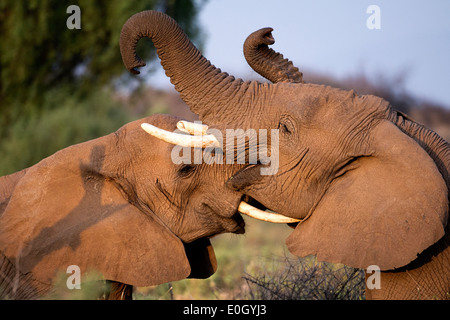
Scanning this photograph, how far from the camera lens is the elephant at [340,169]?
3555 millimetres

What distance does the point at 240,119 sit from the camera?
13.1ft

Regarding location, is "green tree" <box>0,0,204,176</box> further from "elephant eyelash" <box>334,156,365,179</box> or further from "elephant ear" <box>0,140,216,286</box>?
"elephant eyelash" <box>334,156,365,179</box>

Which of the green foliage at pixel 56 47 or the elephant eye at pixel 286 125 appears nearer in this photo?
the elephant eye at pixel 286 125

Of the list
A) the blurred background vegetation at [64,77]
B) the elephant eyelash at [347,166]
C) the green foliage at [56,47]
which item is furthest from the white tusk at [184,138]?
the green foliage at [56,47]

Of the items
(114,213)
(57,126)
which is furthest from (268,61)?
(57,126)

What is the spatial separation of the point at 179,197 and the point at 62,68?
1133cm

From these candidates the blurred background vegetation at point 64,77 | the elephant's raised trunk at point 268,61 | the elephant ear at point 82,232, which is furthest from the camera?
the blurred background vegetation at point 64,77

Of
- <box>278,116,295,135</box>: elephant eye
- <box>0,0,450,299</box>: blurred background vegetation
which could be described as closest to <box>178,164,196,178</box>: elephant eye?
<box>278,116,295,135</box>: elephant eye

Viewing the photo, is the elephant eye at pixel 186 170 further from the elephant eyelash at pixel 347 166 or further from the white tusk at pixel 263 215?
the elephant eyelash at pixel 347 166

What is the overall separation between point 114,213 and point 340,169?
54.7 inches

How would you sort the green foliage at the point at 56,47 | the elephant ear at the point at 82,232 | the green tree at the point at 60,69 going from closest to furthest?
the elephant ear at the point at 82,232 → the green tree at the point at 60,69 → the green foliage at the point at 56,47

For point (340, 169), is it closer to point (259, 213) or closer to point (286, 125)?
point (286, 125)

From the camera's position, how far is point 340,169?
3883 mm
